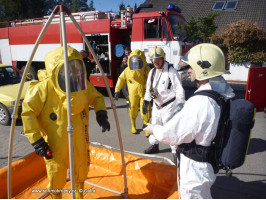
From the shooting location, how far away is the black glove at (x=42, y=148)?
87.2 inches

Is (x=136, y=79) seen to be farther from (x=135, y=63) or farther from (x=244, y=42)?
(x=244, y=42)

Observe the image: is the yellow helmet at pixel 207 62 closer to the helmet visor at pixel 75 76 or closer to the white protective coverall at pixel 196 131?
the white protective coverall at pixel 196 131

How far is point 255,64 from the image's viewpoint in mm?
12711

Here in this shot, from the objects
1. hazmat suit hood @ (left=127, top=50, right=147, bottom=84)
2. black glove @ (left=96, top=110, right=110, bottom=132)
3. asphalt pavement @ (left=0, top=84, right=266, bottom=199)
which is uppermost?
hazmat suit hood @ (left=127, top=50, right=147, bottom=84)

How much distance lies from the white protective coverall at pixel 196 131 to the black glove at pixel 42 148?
1.13 metres

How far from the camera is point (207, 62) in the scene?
1851mm

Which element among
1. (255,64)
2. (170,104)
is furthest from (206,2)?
(170,104)

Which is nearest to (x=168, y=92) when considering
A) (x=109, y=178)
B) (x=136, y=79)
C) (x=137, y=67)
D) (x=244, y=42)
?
(x=136, y=79)

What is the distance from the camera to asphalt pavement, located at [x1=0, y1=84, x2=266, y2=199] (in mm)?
3250

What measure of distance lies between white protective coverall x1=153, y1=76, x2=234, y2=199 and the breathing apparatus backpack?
0.06 metres

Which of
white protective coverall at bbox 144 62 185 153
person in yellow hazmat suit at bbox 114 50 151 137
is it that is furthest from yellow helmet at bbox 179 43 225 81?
person in yellow hazmat suit at bbox 114 50 151 137

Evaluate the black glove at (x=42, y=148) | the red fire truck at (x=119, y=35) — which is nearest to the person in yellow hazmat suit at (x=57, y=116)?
the black glove at (x=42, y=148)

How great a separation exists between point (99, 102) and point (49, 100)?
0.63m

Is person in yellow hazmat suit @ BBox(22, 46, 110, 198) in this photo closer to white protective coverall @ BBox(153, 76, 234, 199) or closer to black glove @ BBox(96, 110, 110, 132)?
black glove @ BBox(96, 110, 110, 132)
